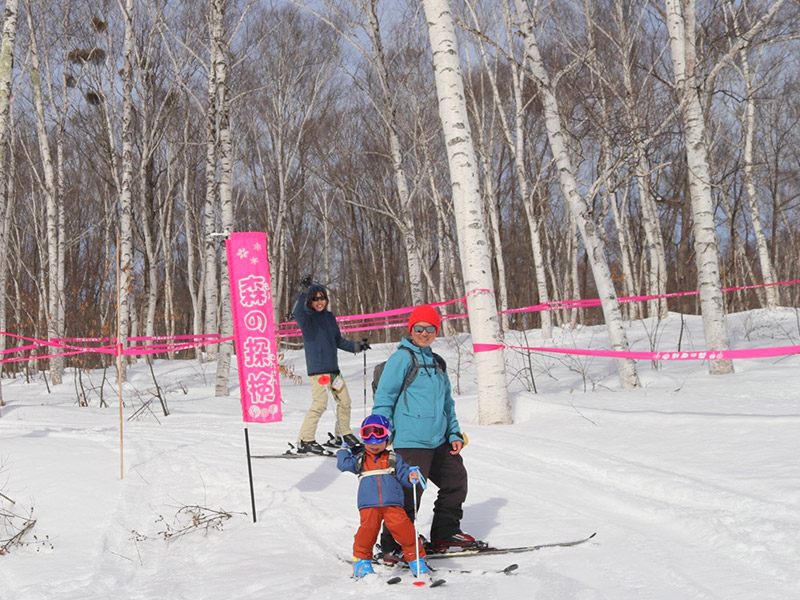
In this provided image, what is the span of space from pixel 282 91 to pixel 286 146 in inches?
85.4

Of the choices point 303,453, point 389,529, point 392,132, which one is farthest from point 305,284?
point 392,132

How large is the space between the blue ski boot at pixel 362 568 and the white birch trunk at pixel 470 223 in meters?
4.07

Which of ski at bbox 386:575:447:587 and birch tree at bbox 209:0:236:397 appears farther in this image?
birch tree at bbox 209:0:236:397

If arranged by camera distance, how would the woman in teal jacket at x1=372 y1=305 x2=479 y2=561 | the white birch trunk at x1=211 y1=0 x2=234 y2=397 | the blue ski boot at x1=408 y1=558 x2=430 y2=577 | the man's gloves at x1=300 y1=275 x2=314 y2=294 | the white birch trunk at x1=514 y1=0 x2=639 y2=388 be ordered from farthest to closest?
the white birch trunk at x1=211 y1=0 x2=234 y2=397 → the white birch trunk at x1=514 y1=0 x2=639 y2=388 → the man's gloves at x1=300 y1=275 x2=314 y2=294 → the woman in teal jacket at x1=372 y1=305 x2=479 y2=561 → the blue ski boot at x1=408 y1=558 x2=430 y2=577

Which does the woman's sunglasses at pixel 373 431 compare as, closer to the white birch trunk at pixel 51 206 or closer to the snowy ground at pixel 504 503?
the snowy ground at pixel 504 503

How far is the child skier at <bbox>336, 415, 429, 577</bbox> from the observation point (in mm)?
3605

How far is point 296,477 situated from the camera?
226 inches

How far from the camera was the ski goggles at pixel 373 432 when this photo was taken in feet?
12.1

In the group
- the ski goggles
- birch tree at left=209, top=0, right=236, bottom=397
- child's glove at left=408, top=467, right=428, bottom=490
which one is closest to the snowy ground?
child's glove at left=408, top=467, right=428, bottom=490

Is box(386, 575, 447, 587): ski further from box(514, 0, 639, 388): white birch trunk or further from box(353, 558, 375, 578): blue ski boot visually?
box(514, 0, 639, 388): white birch trunk

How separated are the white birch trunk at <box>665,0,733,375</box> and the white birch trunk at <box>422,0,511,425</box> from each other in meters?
3.49

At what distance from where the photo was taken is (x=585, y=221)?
9.27m

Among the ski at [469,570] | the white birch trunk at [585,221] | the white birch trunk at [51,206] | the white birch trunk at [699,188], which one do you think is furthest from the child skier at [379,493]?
the white birch trunk at [51,206]

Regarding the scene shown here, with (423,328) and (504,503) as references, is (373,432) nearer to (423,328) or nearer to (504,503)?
(423,328)
